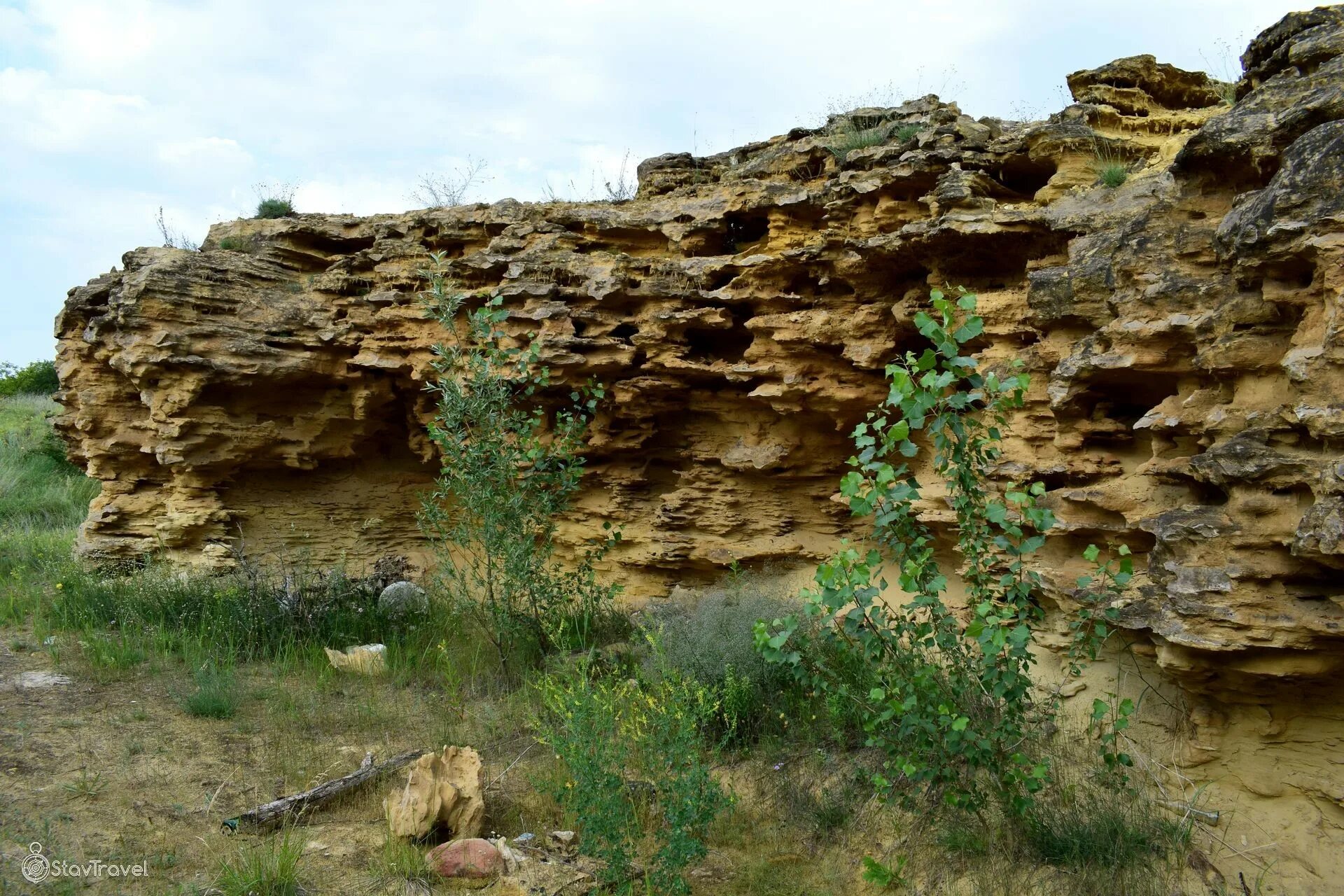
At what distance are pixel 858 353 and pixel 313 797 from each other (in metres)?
5.08

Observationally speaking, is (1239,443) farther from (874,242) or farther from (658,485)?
(658,485)

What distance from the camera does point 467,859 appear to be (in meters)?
4.36

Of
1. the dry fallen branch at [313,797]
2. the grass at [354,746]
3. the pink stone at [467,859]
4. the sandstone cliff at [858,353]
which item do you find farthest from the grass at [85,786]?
the sandstone cliff at [858,353]

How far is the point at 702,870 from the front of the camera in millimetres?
4504

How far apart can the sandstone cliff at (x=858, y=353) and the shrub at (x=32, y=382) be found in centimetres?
1752

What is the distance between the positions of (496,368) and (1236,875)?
227 inches

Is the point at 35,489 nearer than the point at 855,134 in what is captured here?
No

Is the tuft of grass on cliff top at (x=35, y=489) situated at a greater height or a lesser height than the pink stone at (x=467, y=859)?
greater

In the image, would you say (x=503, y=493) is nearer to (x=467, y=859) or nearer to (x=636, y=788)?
(x=636, y=788)

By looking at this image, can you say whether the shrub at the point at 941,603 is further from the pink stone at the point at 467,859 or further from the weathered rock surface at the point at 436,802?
the weathered rock surface at the point at 436,802

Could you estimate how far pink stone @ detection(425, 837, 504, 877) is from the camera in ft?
14.2

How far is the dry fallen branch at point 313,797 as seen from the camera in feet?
15.7

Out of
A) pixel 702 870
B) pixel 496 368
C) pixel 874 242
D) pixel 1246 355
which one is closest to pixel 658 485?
pixel 496 368

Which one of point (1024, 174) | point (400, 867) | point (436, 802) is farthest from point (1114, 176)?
point (400, 867)
